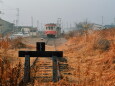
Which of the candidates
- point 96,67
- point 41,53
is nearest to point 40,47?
point 41,53

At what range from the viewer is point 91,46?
1744 centimetres

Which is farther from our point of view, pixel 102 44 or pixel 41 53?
pixel 102 44

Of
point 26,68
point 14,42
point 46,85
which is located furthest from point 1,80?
point 14,42

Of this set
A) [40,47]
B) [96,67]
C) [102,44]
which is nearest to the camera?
[40,47]

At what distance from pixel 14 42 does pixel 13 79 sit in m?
19.6

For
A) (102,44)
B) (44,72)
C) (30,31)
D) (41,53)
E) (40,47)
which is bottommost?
(44,72)

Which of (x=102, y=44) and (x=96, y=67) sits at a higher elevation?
(x=102, y=44)

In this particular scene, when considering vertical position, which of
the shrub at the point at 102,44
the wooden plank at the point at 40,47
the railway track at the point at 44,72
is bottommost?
the railway track at the point at 44,72

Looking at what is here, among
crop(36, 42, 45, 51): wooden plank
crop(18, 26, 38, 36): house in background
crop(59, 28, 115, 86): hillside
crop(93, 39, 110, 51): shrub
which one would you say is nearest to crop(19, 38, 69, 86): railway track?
crop(59, 28, 115, 86): hillside

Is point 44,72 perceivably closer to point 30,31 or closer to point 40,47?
point 40,47

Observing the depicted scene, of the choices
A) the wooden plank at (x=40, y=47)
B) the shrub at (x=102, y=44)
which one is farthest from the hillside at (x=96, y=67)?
the wooden plank at (x=40, y=47)

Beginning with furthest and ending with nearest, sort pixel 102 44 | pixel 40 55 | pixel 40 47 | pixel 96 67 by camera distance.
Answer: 1. pixel 102 44
2. pixel 96 67
3. pixel 40 47
4. pixel 40 55

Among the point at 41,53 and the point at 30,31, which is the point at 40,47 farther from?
the point at 30,31

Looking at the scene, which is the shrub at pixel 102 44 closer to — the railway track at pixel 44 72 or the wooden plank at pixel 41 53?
the railway track at pixel 44 72
